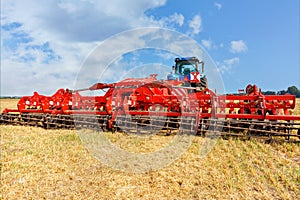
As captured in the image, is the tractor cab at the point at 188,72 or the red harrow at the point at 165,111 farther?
the tractor cab at the point at 188,72

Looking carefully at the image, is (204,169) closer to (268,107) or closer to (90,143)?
(90,143)

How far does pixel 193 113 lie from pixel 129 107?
235cm

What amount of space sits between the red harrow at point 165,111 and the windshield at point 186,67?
94 cm

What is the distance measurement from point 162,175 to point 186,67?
8026 mm

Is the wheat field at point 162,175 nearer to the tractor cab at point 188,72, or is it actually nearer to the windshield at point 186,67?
the tractor cab at point 188,72

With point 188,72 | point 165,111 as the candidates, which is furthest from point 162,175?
point 188,72

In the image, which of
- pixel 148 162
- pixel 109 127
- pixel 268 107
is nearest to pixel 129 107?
pixel 109 127

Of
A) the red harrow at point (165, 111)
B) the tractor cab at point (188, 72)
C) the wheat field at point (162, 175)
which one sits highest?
the tractor cab at point (188, 72)

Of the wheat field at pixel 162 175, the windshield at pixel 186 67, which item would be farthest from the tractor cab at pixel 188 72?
the wheat field at pixel 162 175

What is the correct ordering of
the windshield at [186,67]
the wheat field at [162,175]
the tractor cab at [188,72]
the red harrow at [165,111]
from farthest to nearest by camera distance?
1. the windshield at [186,67]
2. the tractor cab at [188,72]
3. the red harrow at [165,111]
4. the wheat field at [162,175]

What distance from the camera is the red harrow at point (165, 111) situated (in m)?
6.67

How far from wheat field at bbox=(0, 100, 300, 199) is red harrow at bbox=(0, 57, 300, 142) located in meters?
0.98

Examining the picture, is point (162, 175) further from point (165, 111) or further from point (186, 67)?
point (186, 67)

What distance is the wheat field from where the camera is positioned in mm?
3449
